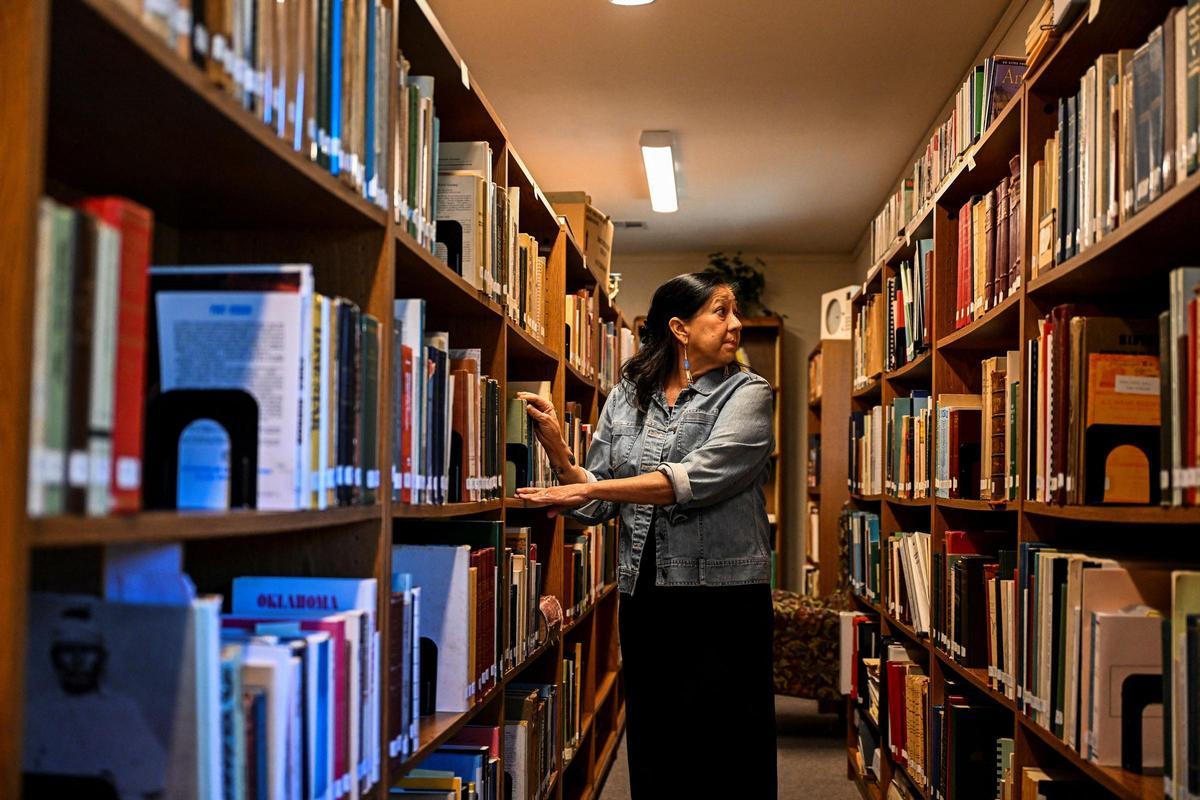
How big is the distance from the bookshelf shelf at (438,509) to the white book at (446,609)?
0.08 m

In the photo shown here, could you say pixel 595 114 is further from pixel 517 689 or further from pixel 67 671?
pixel 67 671

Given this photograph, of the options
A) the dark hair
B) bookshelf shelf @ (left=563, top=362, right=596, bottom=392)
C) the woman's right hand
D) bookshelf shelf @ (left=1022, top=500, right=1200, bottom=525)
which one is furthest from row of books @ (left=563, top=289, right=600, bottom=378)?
bookshelf shelf @ (left=1022, top=500, right=1200, bottom=525)

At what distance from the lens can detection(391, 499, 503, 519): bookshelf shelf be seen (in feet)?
5.24

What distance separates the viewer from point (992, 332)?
98.9 inches

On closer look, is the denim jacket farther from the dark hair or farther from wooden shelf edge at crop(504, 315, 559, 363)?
wooden shelf edge at crop(504, 315, 559, 363)

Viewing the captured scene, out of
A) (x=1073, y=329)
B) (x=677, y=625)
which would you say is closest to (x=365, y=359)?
(x=1073, y=329)

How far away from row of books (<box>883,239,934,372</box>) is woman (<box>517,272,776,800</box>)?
2.14ft

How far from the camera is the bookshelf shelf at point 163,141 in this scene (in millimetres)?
860

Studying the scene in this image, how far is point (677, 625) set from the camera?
2559mm

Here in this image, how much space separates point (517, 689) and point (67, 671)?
6.64ft

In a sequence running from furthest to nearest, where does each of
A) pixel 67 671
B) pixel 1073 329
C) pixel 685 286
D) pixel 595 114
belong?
pixel 595 114, pixel 685 286, pixel 1073 329, pixel 67 671

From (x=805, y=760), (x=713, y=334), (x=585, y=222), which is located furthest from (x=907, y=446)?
(x=805, y=760)

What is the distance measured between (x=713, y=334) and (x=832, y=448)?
11.3 feet

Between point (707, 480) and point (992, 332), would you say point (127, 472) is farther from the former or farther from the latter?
point (992, 332)
